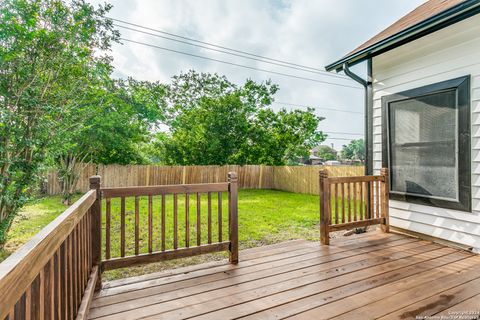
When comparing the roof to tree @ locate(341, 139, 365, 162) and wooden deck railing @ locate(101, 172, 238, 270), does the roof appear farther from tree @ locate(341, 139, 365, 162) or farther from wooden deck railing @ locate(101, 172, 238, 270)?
tree @ locate(341, 139, 365, 162)

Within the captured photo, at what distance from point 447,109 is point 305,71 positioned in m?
14.1

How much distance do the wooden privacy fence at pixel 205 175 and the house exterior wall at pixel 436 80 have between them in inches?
214

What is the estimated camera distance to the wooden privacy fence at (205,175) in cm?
989

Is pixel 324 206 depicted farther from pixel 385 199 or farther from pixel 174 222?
pixel 174 222

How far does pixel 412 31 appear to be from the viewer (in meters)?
3.00

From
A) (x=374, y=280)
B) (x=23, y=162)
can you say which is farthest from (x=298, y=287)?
(x=23, y=162)

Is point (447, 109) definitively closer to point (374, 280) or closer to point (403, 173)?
point (403, 173)

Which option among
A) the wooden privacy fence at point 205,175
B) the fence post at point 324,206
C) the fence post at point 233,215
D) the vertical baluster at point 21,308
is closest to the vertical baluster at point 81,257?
the vertical baluster at point 21,308

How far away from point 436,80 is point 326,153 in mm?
35759

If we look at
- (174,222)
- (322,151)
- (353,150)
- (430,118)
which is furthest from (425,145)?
(353,150)

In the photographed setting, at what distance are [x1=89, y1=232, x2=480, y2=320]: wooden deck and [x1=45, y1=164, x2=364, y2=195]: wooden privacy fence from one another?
21.8ft

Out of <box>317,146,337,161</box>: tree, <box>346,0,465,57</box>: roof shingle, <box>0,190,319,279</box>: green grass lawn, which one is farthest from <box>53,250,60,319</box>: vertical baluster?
<box>317,146,337,161</box>: tree

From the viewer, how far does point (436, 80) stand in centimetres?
318

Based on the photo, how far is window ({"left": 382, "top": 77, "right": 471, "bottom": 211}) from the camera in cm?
291
